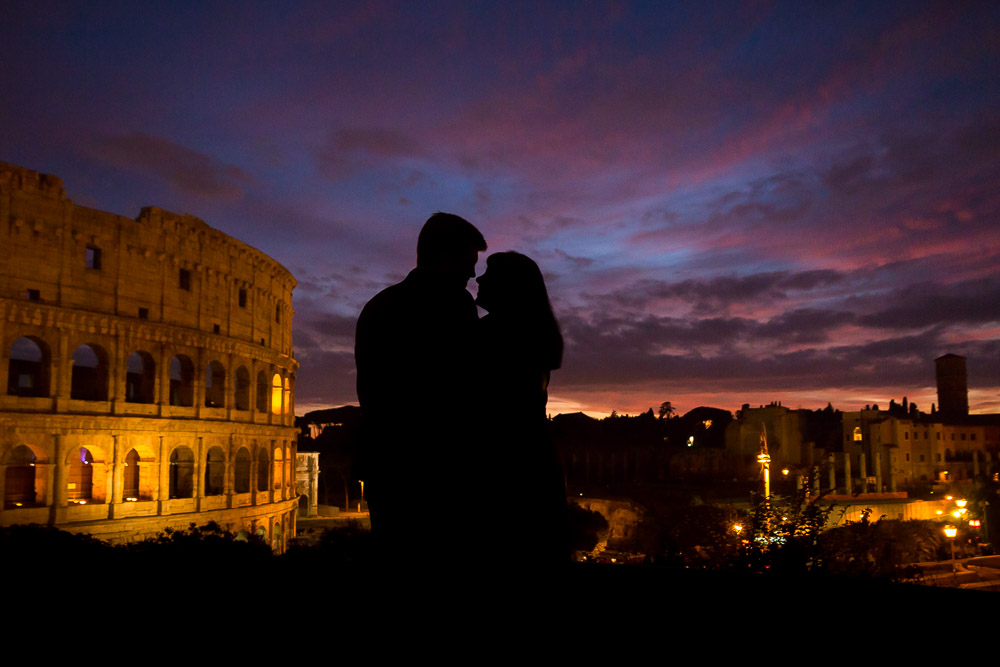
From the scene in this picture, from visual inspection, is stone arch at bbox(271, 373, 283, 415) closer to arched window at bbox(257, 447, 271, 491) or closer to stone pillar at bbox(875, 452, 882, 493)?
arched window at bbox(257, 447, 271, 491)

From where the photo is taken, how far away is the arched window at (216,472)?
2839cm

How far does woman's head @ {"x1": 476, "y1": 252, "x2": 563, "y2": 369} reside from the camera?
9.00 feet

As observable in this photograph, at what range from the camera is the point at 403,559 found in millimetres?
2605

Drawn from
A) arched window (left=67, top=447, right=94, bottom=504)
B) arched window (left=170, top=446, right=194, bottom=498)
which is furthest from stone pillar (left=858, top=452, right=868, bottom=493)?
arched window (left=67, top=447, right=94, bottom=504)

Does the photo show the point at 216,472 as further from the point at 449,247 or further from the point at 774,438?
the point at 774,438

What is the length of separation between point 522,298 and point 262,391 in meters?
31.4

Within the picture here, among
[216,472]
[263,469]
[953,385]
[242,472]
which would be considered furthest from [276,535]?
[953,385]

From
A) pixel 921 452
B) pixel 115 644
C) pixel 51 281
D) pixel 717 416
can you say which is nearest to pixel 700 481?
pixel 921 452

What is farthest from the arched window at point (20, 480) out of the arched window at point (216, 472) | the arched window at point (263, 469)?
the arched window at point (263, 469)

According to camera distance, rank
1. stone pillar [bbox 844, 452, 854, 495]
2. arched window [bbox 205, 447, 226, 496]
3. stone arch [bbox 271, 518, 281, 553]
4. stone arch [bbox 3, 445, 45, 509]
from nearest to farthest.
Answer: stone arch [bbox 3, 445, 45, 509] < arched window [bbox 205, 447, 226, 496] < stone arch [bbox 271, 518, 281, 553] < stone pillar [bbox 844, 452, 854, 495]

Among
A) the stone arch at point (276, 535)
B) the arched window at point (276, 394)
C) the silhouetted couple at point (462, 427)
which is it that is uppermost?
the arched window at point (276, 394)

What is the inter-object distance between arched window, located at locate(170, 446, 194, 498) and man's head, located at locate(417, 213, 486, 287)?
27005 millimetres

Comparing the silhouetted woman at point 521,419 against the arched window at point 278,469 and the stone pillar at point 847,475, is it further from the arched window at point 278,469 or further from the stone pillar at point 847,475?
the stone pillar at point 847,475

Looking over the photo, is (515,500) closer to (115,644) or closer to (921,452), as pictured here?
(115,644)
